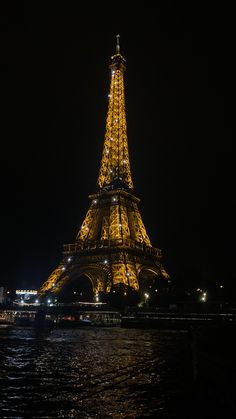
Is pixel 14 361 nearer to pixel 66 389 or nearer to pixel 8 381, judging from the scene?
pixel 8 381

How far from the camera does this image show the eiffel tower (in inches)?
2598

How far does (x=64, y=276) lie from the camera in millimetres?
69438

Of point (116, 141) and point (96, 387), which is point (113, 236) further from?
point (96, 387)

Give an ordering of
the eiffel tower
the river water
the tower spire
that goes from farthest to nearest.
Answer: the tower spire, the eiffel tower, the river water

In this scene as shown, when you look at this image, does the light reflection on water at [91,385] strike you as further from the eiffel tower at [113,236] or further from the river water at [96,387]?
the eiffel tower at [113,236]

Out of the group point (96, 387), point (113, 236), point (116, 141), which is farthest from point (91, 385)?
point (116, 141)

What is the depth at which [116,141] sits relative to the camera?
272 ft

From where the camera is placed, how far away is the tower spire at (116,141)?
80000mm

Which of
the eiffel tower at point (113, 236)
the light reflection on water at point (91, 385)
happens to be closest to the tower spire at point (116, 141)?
the eiffel tower at point (113, 236)

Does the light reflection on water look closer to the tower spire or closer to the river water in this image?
the river water

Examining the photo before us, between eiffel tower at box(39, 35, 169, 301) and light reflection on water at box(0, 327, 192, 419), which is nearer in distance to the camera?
light reflection on water at box(0, 327, 192, 419)

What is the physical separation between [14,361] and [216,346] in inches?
293

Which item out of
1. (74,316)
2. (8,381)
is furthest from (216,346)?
(74,316)

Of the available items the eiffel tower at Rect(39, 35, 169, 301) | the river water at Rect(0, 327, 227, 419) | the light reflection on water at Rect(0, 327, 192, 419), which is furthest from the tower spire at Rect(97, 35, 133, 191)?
the river water at Rect(0, 327, 227, 419)
